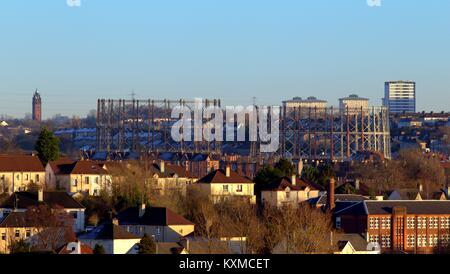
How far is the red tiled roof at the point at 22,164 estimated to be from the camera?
5081 centimetres

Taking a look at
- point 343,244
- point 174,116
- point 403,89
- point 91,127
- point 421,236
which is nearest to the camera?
point 343,244

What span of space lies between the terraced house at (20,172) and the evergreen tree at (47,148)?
4.15ft

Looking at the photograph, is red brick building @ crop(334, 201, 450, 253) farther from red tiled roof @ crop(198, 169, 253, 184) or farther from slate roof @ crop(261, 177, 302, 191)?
red tiled roof @ crop(198, 169, 253, 184)

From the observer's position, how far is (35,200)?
41.3m

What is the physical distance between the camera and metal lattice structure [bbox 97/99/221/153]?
285ft

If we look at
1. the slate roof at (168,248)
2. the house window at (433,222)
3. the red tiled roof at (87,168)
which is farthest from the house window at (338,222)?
the slate roof at (168,248)

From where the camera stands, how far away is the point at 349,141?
95.7m

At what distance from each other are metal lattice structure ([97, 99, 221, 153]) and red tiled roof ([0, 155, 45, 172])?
101 ft

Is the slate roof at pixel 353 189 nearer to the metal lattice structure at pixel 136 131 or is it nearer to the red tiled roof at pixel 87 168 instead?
the red tiled roof at pixel 87 168

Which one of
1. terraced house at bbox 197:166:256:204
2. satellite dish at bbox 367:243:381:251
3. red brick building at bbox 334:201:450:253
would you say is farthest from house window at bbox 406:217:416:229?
terraced house at bbox 197:166:256:204

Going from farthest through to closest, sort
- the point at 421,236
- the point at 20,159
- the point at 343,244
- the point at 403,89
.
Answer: the point at 403,89 → the point at 20,159 → the point at 421,236 → the point at 343,244

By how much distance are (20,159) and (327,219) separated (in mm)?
14690
